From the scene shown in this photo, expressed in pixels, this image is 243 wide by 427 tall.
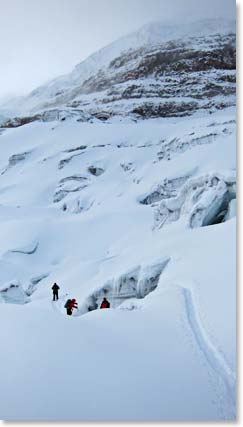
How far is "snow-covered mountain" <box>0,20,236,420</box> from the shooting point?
3.09 meters

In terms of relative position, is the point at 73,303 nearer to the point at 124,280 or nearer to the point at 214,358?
the point at 124,280

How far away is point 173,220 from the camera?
923cm

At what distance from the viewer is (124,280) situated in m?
6.65

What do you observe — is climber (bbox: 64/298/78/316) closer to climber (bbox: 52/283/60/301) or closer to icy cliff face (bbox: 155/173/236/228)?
climber (bbox: 52/283/60/301)

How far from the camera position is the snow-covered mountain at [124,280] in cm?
309

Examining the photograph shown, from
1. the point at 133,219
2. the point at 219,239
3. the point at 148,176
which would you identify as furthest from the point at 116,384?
the point at 148,176

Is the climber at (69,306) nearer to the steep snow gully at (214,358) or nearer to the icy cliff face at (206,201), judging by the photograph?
the steep snow gully at (214,358)

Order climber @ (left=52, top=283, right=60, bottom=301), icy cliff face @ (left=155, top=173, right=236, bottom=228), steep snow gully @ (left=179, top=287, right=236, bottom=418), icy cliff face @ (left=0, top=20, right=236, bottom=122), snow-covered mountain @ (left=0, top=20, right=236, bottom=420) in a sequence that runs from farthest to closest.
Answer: icy cliff face @ (left=0, top=20, right=236, bottom=122), icy cliff face @ (left=155, top=173, right=236, bottom=228), climber @ (left=52, top=283, right=60, bottom=301), steep snow gully @ (left=179, top=287, right=236, bottom=418), snow-covered mountain @ (left=0, top=20, right=236, bottom=420)

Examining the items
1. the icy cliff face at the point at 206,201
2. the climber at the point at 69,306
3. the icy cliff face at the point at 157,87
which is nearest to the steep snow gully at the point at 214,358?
the climber at the point at 69,306

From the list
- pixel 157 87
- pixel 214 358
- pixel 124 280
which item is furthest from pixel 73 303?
pixel 157 87

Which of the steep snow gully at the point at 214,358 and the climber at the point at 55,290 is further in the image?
the climber at the point at 55,290

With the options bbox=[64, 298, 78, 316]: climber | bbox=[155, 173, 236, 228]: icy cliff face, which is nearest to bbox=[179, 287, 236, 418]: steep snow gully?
bbox=[64, 298, 78, 316]: climber

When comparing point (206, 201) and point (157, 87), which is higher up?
point (157, 87)

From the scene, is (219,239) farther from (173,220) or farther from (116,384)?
(173,220)
